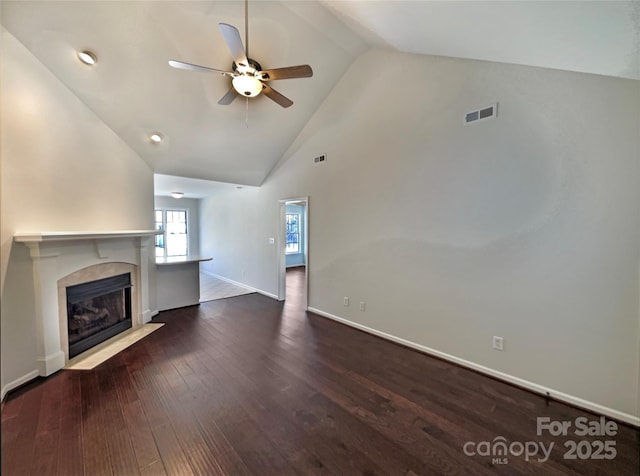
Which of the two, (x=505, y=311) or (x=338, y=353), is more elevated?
(x=505, y=311)

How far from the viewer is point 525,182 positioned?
273 cm

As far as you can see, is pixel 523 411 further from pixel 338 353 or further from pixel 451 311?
pixel 338 353

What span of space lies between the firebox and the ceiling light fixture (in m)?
3.04

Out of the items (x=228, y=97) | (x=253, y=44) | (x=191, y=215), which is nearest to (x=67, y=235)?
(x=228, y=97)

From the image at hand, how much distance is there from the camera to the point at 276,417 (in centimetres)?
238

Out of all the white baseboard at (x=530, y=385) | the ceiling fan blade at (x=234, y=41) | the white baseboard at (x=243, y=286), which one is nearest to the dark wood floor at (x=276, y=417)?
the white baseboard at (x=530, y=385)

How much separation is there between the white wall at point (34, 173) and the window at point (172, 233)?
4957 mm

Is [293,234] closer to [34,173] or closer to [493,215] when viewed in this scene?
[34,173]

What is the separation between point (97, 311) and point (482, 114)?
5246mm

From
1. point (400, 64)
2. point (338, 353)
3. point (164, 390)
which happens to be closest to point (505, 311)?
point (338, 353)

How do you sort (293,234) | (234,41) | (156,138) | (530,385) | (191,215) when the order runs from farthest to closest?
(293,234), (191,215), (156,138), (530,385), (234,41)

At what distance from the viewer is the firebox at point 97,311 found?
3395mm

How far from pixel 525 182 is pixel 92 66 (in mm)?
4591

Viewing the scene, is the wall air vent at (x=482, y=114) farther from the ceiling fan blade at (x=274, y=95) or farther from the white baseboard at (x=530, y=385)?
the white baseboard at (x=530, y=385)
